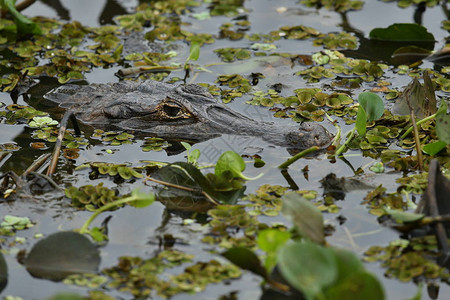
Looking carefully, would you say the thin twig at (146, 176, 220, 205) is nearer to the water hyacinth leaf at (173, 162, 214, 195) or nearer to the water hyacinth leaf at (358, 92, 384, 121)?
the water hyacinth leaf at (173, 162, 214, 195)

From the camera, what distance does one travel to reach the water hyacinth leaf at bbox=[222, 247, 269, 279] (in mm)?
3398

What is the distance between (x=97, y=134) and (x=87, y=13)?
3.00 meters

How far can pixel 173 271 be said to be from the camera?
12.1 feet

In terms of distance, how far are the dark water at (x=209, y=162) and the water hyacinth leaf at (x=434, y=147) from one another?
0.29 m

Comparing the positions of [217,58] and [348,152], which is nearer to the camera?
[348,152]

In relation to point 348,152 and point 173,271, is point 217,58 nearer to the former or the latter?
point 348,152

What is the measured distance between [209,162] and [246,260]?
1.63m

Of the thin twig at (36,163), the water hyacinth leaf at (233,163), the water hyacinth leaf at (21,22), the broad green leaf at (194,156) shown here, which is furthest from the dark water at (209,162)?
the water hyacinth leaf at (21,22)

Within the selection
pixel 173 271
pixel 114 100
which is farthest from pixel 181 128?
pixel 173 271

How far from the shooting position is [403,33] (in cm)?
711

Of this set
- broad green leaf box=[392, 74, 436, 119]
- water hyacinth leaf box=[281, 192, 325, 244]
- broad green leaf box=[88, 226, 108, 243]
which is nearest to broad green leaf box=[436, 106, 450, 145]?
broad green leaf box=[392, 74, 436, 119]

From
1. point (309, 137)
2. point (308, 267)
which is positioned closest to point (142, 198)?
point (308, 267)

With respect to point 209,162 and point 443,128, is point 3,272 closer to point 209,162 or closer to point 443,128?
point 209,162

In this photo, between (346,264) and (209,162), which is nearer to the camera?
(346,264)
